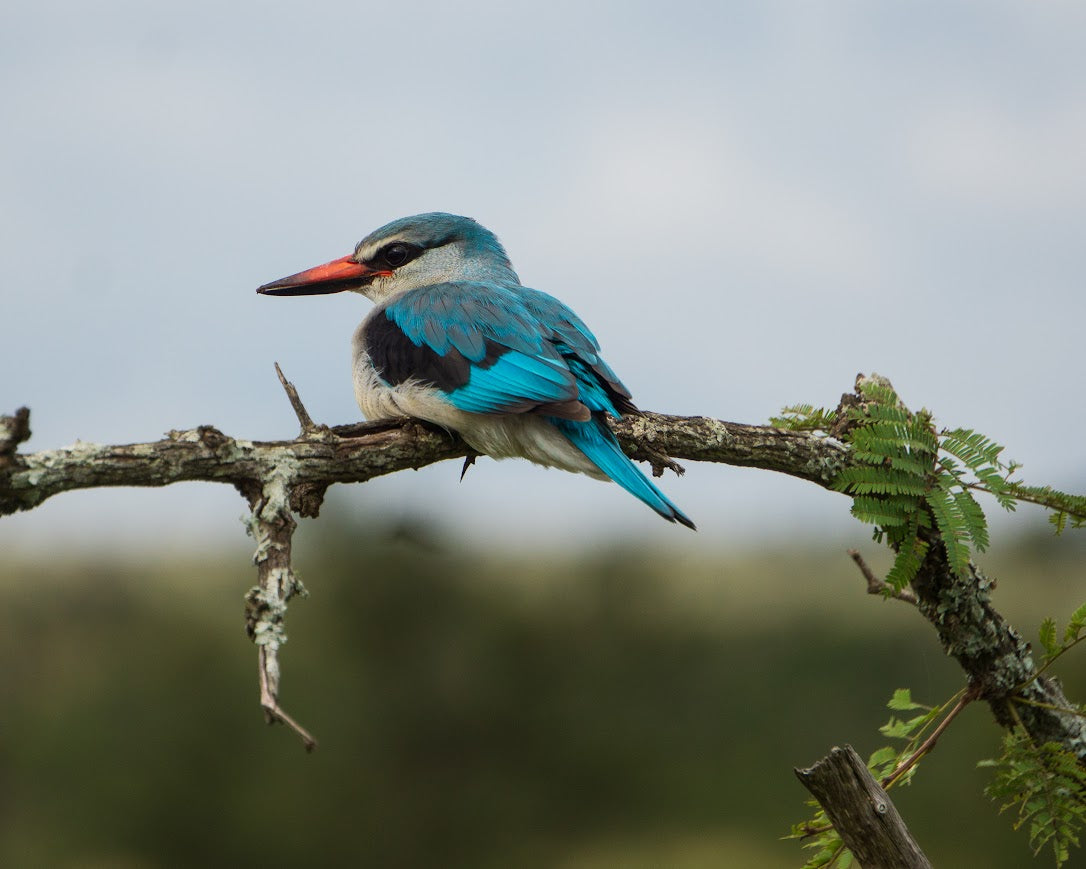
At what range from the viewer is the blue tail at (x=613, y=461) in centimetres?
296

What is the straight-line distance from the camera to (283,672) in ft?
22.6

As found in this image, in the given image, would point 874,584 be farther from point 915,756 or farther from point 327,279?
point 327,279

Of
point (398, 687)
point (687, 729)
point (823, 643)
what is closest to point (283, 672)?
point (398, 687)

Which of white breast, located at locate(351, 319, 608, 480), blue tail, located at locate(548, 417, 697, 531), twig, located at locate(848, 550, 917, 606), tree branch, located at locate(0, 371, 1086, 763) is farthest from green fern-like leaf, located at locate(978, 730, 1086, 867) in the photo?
white breast, located at locate(351, 319, 608, 480)

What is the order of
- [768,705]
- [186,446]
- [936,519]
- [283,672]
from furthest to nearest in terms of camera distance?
1. [768,705]
2. [283,672]
3. [936,519]
4. [186,446]

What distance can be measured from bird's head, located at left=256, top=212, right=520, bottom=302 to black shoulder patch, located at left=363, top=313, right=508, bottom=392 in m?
0.56

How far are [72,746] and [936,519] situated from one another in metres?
6.21

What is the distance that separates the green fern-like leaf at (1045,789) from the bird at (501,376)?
1.30 m

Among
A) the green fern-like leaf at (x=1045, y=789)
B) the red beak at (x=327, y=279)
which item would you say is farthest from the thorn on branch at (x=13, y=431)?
the green fern-like leaf at (x=1045, y=789)

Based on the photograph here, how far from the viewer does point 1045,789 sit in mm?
3178

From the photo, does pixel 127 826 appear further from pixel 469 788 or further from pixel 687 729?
pixel 687 729

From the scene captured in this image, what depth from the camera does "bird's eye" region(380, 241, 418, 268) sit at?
4.38 metres

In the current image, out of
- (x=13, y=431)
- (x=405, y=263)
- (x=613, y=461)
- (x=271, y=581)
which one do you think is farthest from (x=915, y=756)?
(x=405, y=263)

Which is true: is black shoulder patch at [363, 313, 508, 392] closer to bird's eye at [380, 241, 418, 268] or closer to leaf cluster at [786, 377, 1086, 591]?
bird's eye at [380, 241, 418, 268]
